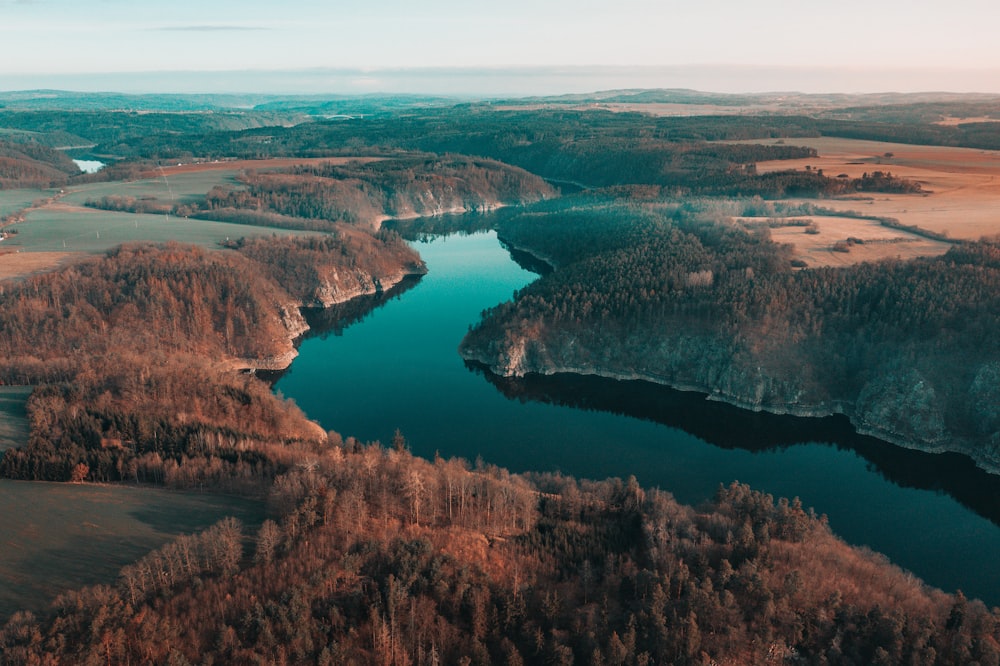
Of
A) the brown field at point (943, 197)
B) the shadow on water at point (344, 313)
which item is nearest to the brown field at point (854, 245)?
the brown field at point (943, 197)

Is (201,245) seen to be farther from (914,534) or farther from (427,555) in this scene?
(914,534)

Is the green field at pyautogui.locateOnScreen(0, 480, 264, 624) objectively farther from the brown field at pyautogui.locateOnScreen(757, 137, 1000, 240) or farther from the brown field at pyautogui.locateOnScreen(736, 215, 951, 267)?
the brown field at pyautogui.locateOnScreen(757, 137, 1000, 240)

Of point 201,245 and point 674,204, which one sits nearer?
point 201,245

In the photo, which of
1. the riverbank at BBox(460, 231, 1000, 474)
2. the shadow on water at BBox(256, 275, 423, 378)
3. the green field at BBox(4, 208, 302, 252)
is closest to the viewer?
the riverbank at BBox(460, 231, 1000, 474)

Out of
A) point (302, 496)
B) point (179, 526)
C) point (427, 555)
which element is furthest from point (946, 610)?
point (179, 526)

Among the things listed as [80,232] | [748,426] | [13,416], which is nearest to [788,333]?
[748,426]

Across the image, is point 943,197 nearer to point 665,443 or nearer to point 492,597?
point 665,443

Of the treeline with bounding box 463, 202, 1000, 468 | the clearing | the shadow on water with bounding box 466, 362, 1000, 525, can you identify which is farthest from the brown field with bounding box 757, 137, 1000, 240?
the clearing
